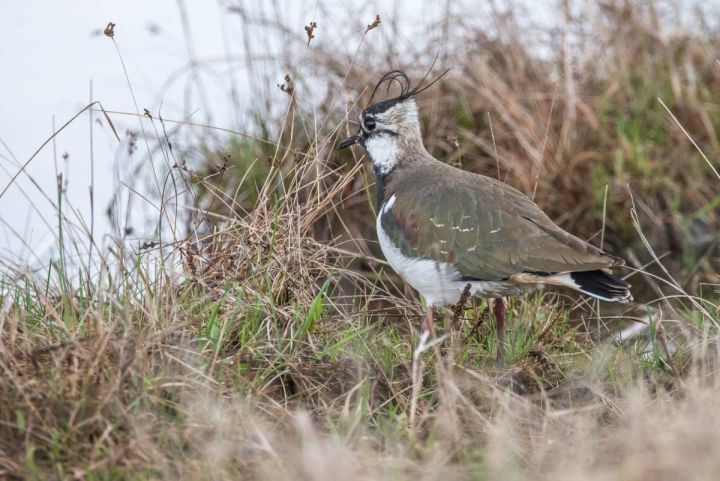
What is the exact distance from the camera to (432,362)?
432cm

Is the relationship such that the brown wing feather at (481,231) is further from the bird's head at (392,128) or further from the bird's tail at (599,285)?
the bird's head at (392,128)

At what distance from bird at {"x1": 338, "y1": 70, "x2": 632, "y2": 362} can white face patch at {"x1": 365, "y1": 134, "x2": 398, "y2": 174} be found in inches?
7.8

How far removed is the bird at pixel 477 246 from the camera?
4.35 m

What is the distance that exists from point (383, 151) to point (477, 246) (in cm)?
96

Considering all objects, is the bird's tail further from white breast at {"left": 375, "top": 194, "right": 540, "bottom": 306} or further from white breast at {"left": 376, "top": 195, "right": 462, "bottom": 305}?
white breast at {"left": 376, "top": 195, "right": 462, "bottom": 305}

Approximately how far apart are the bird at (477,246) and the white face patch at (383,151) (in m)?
0.20

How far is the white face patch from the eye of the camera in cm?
518

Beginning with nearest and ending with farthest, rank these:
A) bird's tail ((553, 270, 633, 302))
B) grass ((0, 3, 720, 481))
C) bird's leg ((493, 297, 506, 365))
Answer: grass ((0, 3, 720, 481))
bird's tail ((553, 270, 633, 302))
bird's leg ((493, 297, 506, 365))

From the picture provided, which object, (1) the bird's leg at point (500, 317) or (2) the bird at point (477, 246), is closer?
(2) the bird at point (477, 246)

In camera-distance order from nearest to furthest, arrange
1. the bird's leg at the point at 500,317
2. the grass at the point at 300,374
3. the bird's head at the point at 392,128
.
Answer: the grass at the point at 300,374 < the bird's leg at the point at 500,317 < the bird's head at the point at 392,128

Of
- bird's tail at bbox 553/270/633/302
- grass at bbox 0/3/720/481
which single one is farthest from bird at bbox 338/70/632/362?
grass at bbox 0/3/720/481

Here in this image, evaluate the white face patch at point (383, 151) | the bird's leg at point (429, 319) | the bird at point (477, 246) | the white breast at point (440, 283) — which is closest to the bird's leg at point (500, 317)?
the bird at point (477, 246)

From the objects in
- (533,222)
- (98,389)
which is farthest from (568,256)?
(98,389)

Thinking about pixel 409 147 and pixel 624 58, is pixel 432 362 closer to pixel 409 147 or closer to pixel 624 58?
pixel 409 147
